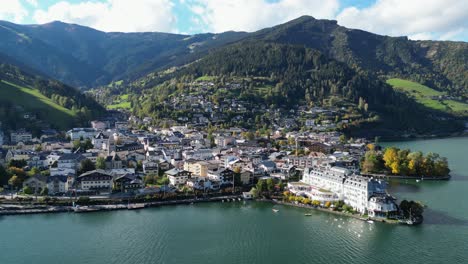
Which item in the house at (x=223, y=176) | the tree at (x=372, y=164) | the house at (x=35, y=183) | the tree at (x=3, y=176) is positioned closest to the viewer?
the house at (x=35, y=183)

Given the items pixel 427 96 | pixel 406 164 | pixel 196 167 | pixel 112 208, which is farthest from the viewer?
pixel 427 96

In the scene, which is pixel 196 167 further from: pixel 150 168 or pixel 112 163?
pixel 112 163

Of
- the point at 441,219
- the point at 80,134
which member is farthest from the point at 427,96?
the point at 441,219

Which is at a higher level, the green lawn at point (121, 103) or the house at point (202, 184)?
the green lawn at point (121, 103)

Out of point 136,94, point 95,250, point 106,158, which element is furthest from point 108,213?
point 136,94

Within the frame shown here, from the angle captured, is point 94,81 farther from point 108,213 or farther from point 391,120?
point 108,213

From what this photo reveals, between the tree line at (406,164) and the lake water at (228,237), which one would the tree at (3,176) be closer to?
the lake water at (228,237)

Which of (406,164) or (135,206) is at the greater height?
(406,164)

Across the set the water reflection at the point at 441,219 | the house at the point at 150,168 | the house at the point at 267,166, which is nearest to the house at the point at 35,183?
the house at the point at 150,168
